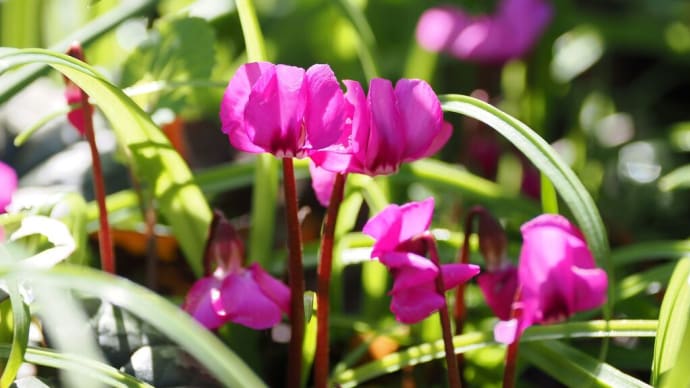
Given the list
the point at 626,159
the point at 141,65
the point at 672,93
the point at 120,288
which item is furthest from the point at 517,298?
the point at 672,93

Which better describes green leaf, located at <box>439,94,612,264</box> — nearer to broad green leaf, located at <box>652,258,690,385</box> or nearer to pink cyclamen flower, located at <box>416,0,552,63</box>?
Result: broad green leaf, located at <box>652,258,690,385</box>

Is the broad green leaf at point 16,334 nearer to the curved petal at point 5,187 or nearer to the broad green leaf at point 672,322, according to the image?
the curved petal at point 5,187

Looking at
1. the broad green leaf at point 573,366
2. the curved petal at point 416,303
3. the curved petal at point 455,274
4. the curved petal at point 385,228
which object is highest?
the curved petal at point 385,228

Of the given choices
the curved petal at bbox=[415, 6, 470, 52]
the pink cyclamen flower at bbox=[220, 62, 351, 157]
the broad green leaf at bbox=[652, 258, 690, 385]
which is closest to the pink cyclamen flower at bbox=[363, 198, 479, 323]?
the pink cyclamen flower at bbox=[220, 62, 351, 157]

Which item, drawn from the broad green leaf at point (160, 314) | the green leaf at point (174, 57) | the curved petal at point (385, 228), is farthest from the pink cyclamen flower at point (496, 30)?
the broad green leaf at point (160, 314)

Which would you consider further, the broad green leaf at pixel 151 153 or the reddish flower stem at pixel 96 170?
the reddish flower stem at pixel 96 170

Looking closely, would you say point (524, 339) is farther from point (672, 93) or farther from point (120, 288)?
point (672, 93)
